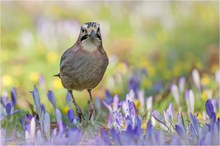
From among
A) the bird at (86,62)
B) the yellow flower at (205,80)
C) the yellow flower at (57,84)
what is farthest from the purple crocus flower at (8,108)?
Result: the yellow flower at (205,80)

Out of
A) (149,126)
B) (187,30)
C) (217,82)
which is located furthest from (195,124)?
(187,30)

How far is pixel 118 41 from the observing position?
33.3 ft

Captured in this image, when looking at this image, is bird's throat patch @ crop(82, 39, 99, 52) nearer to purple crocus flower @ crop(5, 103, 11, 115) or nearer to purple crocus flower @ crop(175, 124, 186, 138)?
purple crocus flower @ crop(5, 103, 11, 115)

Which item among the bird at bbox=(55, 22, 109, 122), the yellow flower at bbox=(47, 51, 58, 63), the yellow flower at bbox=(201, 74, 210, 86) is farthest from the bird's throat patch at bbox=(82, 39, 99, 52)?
the yellow flower at bbox=(47, 51, 58, 63)

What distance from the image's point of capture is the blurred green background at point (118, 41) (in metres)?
7.83

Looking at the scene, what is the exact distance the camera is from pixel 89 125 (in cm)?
477

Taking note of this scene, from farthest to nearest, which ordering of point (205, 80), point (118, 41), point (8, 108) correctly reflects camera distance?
point (118, 41) → point (205, 80) → point (8, 108)

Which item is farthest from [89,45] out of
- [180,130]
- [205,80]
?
[205,80]

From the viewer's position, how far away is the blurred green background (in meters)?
7.83

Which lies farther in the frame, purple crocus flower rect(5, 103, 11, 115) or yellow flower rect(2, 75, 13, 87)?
yellow flower rect(2, 75, 13, 87)

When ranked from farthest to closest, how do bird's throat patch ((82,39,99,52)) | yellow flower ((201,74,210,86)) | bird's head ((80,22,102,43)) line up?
yellow flower ((201,74,210,86)) → bird's throat patch ((82,39,99,52)) → bird's head ((80,22,102,43))

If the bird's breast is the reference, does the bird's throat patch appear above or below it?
above

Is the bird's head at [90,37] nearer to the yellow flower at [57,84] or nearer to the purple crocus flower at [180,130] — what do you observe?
the purple crocus flower at [180,130]

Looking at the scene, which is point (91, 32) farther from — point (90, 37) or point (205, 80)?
point (205, 80)
